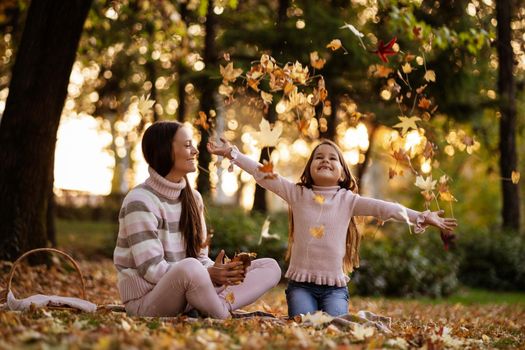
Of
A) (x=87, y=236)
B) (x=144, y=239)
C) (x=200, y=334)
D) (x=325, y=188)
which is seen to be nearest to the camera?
(x=200, y=334)

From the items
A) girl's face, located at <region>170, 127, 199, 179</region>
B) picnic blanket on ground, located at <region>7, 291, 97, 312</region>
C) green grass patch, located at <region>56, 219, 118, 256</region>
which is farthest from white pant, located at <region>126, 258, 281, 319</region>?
green grass patch, located at <region>56, 219, 118, 256</region>

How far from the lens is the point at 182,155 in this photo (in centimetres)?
475

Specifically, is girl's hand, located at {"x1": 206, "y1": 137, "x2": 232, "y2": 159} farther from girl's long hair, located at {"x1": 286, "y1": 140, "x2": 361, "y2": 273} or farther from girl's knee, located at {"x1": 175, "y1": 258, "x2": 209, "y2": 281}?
girl's knee, located at {"x1": 175, "y1": 258, "x2": 209, "y2": 281}

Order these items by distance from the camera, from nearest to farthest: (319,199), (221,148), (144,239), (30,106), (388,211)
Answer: (144,239), (319,199), (388,211), (221,148), (30,106)

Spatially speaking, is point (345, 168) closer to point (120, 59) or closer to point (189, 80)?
point (189, 80)

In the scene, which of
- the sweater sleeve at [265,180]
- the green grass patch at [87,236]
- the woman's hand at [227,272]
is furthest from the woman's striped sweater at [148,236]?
the green grass patch at [87,236]

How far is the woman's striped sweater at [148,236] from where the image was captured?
4.43 meters

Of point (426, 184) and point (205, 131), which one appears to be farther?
point (205, 131)

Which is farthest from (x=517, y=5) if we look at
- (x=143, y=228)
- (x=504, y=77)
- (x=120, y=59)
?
(x=143, y=228)

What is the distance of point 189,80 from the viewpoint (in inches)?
459

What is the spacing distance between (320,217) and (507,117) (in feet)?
34.1

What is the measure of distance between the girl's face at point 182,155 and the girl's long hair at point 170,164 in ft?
0.07

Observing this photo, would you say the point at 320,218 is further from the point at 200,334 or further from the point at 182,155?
the point at 200,334

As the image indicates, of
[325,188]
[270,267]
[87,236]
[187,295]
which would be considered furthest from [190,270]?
[87,236]
